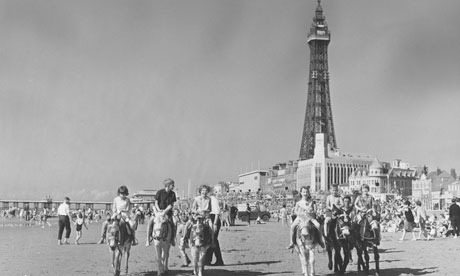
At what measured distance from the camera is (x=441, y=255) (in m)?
19.3

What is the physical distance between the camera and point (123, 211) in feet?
47.2

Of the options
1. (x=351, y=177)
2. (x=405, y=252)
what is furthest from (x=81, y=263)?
(x=351, y=177)

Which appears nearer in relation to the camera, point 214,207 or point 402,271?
point 214,207

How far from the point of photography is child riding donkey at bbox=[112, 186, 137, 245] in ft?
45.8

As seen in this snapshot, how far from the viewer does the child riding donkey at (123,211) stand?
14.0 m

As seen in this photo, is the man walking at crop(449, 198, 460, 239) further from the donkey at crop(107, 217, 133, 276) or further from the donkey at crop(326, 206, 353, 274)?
the donkey at crop(107, 217, 133, 276)

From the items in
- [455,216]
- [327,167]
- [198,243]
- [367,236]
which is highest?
[327,167]

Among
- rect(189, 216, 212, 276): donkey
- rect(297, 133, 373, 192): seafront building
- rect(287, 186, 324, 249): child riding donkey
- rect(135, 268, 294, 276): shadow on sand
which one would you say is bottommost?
rect(135, 268, 294, 276): shadow on sand

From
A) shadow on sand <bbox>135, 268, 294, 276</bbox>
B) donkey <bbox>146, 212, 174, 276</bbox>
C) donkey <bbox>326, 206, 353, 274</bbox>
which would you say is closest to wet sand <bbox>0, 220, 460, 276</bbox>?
shadow on sand <bbox>135, 268, 294, 276</bbox>

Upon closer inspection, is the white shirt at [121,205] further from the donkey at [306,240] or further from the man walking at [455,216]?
the man walking at [455,216]

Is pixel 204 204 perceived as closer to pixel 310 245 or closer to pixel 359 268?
pixel 310 245

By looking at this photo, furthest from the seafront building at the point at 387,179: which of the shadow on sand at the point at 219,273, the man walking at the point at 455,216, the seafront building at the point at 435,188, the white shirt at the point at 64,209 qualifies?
the shadow on sand at the point at 219,273

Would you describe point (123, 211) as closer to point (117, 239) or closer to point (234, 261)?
point (117, 239)

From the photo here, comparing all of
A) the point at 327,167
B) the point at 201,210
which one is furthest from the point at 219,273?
the point at 327,167
